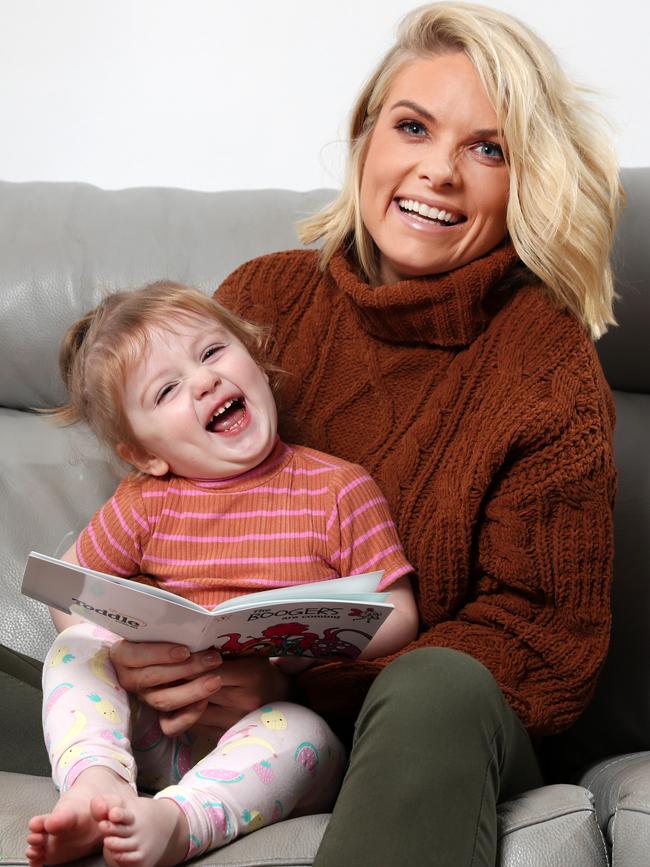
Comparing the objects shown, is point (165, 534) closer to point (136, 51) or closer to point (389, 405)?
point (389, 405)

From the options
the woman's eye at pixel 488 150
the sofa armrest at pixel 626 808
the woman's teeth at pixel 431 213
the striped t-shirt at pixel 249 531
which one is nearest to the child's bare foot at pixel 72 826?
the striped t-shirt at pixel 249 531

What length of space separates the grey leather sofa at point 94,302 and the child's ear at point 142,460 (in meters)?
0.35

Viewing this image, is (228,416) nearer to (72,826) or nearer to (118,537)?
(118,537)

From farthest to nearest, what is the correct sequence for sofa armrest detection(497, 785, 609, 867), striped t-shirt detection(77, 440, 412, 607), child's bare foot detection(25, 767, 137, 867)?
striped t-shirt detection(77, 440, 412, 607), sofa armrest detection(497, 785, 609, 867), child's bare foot detection(25, 767, 137, 867)

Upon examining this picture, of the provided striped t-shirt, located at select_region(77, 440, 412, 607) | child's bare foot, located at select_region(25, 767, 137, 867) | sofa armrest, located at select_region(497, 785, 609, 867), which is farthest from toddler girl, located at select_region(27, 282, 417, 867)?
sofa armrest, located at select_region(497, 785, 609, 867)

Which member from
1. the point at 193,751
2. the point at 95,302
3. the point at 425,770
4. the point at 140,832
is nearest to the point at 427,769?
the point at 425,770

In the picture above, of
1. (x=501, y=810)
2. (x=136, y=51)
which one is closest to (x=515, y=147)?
(x=501, y=810)

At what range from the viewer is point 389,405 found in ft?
5.16

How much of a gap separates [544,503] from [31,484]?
88cm

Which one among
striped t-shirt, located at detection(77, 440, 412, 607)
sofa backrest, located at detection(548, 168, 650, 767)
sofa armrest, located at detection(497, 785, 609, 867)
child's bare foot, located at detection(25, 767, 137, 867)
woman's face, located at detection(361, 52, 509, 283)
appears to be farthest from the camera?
sofa backrest, located at detection(548, 168, 650, 767)

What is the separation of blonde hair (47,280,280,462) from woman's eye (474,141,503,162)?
1.34 feet

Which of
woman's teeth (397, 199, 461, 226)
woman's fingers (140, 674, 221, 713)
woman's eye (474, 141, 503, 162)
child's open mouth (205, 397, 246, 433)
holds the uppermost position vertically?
woman's eye (474, 141, 503, 162)

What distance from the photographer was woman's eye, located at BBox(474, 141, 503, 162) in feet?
4.97

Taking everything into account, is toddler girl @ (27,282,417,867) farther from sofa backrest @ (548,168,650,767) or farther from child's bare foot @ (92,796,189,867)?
sofa backrest @ (548,168,650,767)
